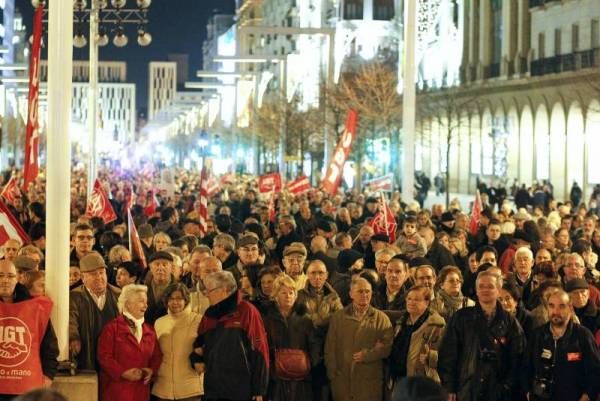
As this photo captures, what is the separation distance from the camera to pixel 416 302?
34.9ft

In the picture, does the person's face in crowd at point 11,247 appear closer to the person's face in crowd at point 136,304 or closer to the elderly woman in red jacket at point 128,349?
the elderly woman in red jacket at point 128,349

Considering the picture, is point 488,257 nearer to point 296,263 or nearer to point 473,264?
point 473,264

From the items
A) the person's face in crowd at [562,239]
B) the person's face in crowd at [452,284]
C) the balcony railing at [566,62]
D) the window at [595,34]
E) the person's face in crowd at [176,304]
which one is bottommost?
the person's face in crowd at [562,239]

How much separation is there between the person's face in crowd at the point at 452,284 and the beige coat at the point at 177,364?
2149 millimetres

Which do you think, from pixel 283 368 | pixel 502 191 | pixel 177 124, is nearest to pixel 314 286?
pixel 283 368

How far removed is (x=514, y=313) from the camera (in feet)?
36.9

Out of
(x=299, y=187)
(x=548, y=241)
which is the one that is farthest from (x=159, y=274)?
(x=299, y=187)

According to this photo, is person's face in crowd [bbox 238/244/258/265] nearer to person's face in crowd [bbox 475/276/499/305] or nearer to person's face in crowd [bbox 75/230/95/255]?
person's face in crowd [bbox 75/230/95/255]

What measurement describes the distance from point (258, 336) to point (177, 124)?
138 metres

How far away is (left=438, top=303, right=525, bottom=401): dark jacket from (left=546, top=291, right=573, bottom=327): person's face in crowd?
0.35 m

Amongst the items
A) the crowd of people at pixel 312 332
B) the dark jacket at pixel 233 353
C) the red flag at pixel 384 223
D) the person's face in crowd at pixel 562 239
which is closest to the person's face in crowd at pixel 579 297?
the crowd of people at pixel 312 332

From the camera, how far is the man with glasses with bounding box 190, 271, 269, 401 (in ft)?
32.8

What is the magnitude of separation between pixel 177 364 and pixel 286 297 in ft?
3.64

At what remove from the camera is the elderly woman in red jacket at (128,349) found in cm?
1020
